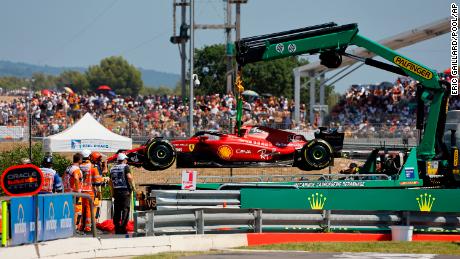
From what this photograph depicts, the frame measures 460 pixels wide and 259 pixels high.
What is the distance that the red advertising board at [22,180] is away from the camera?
11750 millimetres

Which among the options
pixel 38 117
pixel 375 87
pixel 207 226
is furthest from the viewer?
pixel 375 87

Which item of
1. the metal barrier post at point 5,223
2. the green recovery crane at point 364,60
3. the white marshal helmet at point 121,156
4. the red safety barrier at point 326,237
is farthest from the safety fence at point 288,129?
the metal barrier post at point 5,223

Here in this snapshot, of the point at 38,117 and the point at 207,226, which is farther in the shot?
the point at 38,117

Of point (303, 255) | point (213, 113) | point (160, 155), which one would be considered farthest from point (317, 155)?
point (213, 113)

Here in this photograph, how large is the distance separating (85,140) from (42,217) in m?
15.4

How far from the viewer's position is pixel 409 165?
20375mm

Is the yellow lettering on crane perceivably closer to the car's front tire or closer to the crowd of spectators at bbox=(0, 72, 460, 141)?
the car's front tire

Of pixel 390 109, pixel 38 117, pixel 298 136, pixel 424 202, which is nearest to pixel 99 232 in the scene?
pixel 424 202

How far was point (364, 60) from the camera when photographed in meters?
22.0

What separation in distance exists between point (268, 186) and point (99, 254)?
6393 mm

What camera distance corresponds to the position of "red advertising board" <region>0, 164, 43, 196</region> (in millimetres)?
11750

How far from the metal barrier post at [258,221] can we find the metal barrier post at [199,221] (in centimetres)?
118

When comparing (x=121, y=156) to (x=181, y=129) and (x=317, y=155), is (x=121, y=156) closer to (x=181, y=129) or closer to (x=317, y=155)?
(x=317, y=155)

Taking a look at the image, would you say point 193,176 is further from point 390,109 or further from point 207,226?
point 390,109
